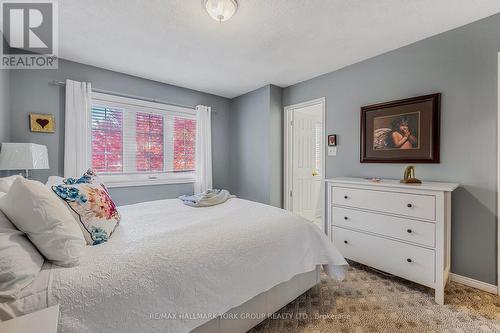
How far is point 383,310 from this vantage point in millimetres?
1754

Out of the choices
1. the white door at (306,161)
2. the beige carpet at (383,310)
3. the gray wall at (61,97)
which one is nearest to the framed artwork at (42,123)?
the gray wall at (61,97)

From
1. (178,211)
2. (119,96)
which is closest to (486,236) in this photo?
(178,211)

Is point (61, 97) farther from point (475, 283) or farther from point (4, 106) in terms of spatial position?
point (475, 283)

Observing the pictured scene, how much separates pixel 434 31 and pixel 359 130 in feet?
3.76

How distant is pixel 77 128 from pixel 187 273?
2.60 meters

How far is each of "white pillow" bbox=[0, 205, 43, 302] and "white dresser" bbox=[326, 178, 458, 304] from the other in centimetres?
243

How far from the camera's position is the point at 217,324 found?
1.33m

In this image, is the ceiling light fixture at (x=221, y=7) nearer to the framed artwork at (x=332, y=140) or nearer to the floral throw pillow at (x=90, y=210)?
the floral throw pillow at (x=90, y=210)

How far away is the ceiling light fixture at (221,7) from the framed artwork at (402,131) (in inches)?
76.0

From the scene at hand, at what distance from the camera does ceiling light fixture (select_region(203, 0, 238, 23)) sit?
1651 millimetres

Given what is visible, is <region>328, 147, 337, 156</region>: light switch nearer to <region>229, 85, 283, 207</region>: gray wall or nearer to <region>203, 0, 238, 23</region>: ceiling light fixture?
<region>229, 85, 283, 207</region>: gray wall

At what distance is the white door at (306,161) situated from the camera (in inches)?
152

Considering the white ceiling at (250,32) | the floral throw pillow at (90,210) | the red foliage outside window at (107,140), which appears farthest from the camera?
the red foliage outside window at (107,140)

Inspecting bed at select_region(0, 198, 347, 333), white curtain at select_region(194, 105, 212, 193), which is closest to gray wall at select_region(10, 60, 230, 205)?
white curtain at select_region(194, 105, 212, 193)
